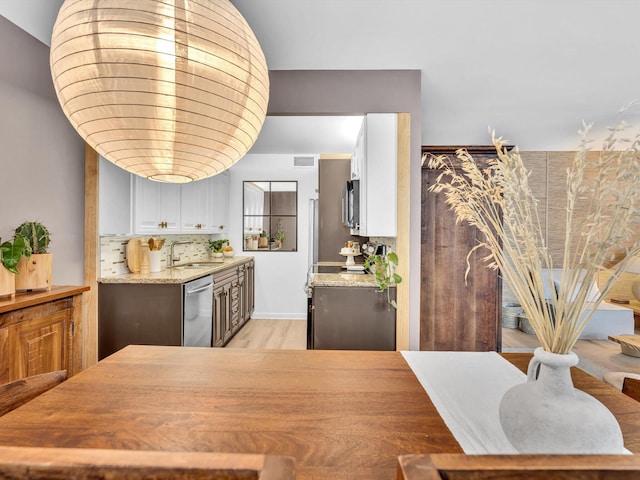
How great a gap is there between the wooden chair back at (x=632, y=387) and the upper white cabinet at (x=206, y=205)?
392cm

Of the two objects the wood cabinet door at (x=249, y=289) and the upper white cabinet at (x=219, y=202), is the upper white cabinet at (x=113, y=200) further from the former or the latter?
the wood cabinet door at (x=249, y=289)

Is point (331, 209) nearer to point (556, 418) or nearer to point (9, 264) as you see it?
point (9, 264)

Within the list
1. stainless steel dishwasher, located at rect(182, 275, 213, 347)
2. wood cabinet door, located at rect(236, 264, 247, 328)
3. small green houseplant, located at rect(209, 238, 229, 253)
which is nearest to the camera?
stainless steel dishwasher, located at rect(182, 275, 213, 347)

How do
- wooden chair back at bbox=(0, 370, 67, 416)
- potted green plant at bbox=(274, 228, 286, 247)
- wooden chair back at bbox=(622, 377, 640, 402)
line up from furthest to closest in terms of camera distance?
potted green plant at bbox=(274, 228, 286, 247)
wooden chair back at bbox=(622, 377, 640, 402)
wooden chair back at bbox=(0, 370, 67, 416)

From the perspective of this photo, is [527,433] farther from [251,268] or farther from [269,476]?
[251,268]

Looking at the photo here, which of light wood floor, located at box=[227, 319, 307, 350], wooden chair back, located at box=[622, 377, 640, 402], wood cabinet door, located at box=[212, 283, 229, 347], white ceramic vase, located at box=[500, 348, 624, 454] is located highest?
white ceramic vase, located at box=[500, 348, 624, 454]

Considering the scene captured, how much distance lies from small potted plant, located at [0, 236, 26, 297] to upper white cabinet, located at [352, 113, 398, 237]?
218cm

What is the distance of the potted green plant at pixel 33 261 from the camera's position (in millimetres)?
2031

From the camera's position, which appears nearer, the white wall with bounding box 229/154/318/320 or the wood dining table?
the wood dining table

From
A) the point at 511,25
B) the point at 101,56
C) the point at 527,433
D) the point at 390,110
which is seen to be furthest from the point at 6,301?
the point at 511,25

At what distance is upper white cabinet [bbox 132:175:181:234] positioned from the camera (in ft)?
10.7

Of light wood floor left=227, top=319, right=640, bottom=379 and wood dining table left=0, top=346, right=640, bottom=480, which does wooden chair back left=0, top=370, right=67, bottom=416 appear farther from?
light wood floor left=227, top=319, right=640, bottom=379

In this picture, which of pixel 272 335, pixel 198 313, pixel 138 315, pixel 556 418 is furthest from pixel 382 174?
pixel 272 335

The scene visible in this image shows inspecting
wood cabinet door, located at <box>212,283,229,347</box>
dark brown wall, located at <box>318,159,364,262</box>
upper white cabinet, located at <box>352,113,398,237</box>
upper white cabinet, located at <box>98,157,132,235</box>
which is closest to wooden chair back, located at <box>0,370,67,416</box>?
upper white cabinet, located at <box>98,157,132,235</box>
